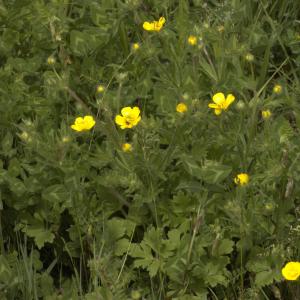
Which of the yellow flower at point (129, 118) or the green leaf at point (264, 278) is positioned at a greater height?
the yellow flower at point (129, 118)

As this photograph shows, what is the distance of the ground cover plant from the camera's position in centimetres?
224

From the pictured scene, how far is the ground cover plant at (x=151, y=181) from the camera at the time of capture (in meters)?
2.24

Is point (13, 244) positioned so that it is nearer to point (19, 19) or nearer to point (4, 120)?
point (4, 120)

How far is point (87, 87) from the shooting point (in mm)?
2961

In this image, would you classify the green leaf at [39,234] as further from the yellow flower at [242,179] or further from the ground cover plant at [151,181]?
the yellow flower at [242,179]

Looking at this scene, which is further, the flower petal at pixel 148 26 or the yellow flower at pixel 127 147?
the flower petal at pixel 148 26

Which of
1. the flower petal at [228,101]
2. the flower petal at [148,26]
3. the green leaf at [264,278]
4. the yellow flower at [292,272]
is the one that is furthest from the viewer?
the flower petal at [148,26]

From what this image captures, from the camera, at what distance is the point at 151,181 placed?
2332 mm

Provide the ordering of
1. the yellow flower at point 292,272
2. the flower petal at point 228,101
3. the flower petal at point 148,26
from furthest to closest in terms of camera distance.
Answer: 1. the flower petal at point 148,26
2. the flower petal at point 228,101
3. the yellow flower at point 292,272

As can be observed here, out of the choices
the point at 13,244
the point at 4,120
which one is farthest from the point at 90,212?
the point at 4,120

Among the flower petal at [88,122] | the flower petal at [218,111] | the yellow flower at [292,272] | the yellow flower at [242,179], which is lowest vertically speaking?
the yellow flower at [292,272]

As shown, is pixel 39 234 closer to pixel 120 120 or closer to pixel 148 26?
pixel 120 120

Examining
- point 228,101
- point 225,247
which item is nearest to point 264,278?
point 225,247

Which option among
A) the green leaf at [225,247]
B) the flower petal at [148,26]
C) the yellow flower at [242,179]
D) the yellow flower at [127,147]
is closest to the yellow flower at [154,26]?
the flower petal at [148,26]
